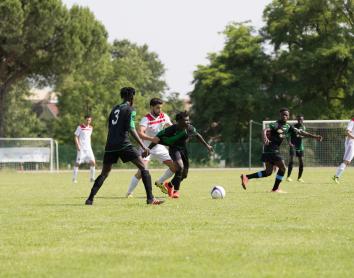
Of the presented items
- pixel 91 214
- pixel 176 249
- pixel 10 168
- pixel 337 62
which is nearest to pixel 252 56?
pixel 337 62

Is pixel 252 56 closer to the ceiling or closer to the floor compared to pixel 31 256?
closer to the ceiling

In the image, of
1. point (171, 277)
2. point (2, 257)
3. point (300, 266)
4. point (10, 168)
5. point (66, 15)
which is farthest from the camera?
point (66, 15)

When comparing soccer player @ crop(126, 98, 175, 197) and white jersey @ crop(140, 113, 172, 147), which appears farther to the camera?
white jersey @ crop(140, 113, 172, 147)

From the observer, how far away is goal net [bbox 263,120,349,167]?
4216 centimetres

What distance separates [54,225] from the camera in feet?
34.0

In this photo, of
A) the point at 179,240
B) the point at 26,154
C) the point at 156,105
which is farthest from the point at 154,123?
the point at 26,154

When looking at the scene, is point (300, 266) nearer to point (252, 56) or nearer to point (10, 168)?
point (10, 168)

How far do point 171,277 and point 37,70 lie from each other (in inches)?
1828

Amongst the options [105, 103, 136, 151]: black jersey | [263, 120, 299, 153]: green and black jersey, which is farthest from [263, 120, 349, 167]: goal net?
[105, 103, 136, 151]: black jersey

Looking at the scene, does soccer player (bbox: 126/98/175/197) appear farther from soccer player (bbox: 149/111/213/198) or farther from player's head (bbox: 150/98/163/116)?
soccer player (bbox: 149/111/213/198)

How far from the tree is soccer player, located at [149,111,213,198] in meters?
33.0

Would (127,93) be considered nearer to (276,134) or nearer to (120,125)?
(120,125)

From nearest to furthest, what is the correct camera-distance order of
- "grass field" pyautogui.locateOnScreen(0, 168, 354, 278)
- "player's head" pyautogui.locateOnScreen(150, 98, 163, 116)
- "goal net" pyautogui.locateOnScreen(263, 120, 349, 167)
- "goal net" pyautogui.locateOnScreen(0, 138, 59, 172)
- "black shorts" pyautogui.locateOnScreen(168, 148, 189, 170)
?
"grass field" pyautogui.locateOnScreen(0, 168, 354, 278), "player's head" pyautogui.locateOnScreen(150, 98, 163, 116), "black shorts" pyautogui.locateOnScreen(168, 148, 189, 170), "goal net" pyautogui.locateOnScreen(263, 120, 349, 167), "goal net" pyautogui.locateOnScreen(0, 138, 59, 172)

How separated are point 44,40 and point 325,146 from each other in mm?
18743
